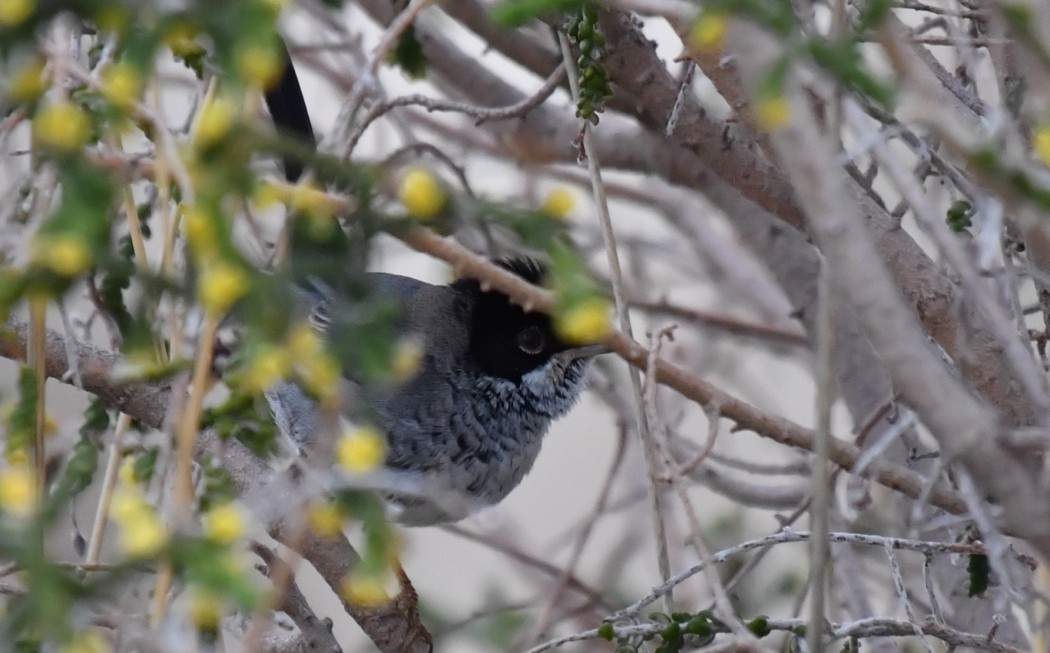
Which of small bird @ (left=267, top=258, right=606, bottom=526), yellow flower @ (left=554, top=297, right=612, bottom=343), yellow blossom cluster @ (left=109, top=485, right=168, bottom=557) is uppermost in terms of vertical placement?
yellow flower @ (left=554, top=297, right=612, bottom=343)

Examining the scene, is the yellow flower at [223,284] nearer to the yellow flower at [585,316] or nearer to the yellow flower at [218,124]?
the yellow flower at [218,124]

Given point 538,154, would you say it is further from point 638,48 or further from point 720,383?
point 720,383

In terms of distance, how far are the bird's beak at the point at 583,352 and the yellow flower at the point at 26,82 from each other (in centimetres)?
194

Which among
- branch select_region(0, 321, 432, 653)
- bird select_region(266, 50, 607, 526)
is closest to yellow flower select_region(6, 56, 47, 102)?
branch select_region(0, 321, 432, 653)

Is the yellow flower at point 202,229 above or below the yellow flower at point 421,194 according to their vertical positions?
below

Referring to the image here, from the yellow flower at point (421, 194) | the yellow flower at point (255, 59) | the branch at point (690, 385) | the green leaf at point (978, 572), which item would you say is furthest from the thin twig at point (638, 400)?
the yellow flower at point (255, 59)

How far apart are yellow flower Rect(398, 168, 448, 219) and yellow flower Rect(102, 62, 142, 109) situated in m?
0.27

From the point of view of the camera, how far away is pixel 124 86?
3.94 ft

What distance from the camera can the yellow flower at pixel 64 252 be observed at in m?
1.10

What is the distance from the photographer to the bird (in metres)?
3.17

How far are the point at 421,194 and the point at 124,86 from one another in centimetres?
30

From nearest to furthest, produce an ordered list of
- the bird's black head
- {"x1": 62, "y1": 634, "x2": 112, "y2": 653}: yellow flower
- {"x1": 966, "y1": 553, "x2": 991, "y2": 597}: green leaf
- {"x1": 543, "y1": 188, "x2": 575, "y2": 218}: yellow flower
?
{"x1": 62, "y1": 634, "x2": 112, "y2": 653}: yellow flower
{"x1": 543, "y1": 188, "x2": 575, "y2": 218}: yellow flower
{"x1": 966, "y1": 553, "x2": 991, "y2": 597}: green leaf
the bird's black head

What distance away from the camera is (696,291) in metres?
5.77

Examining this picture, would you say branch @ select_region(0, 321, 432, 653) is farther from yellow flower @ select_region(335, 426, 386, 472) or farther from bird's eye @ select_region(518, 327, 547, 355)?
bird's eye @ select_region(518, 327, 547, 355)
